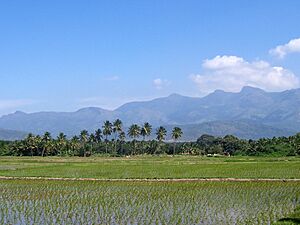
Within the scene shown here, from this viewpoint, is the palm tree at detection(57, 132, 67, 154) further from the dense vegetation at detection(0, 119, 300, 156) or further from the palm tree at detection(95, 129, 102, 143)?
the palm tree at detection(95, 129, 102, 143)

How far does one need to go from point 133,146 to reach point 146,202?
289 ft

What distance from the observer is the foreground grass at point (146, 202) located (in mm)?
18594

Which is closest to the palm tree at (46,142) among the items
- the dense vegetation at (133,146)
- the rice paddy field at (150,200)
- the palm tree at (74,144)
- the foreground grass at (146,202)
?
the dense vegetation at (133,146)

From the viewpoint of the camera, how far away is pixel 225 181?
111 ft

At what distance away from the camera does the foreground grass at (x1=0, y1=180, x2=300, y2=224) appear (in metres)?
18.6

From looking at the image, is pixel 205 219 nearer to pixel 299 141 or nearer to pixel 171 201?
pixel 171 201

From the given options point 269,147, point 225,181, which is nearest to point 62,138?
point 269,147

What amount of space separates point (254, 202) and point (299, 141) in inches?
2539

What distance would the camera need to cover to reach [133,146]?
4382 inches

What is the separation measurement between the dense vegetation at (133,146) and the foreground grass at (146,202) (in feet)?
177

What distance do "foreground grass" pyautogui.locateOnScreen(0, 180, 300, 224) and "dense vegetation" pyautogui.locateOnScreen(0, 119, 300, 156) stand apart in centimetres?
5405

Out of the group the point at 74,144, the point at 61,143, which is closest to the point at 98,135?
the point at 74,144

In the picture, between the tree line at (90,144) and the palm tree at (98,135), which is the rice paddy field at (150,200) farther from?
the palm tree at (98,135)

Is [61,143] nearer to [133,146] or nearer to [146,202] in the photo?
[133,146]
